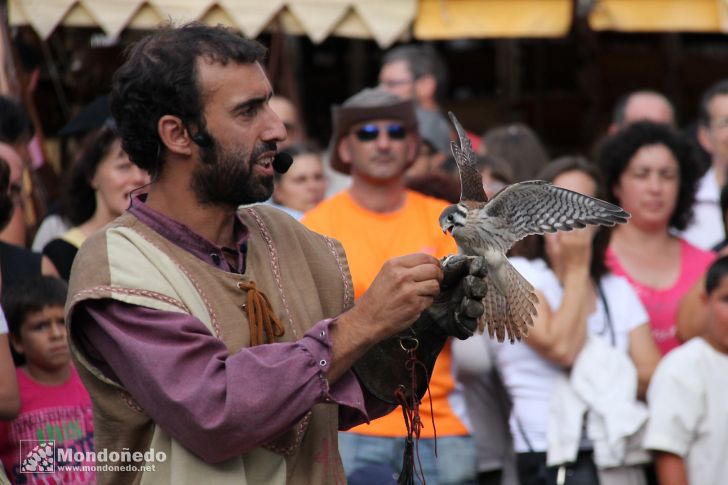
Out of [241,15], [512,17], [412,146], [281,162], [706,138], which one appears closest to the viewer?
[281,162]

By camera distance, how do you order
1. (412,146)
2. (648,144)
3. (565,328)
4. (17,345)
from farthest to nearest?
(648,144) < (412,146) < (565,328) < (17,345)

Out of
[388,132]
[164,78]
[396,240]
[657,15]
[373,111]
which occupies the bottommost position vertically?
[396,240]

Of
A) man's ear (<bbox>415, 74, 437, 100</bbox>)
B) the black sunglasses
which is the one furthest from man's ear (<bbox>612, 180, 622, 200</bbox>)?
man's ear (<bbox>415, 74, 437, 100</bbox>)

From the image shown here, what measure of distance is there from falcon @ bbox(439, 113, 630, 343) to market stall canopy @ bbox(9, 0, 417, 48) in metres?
3.07

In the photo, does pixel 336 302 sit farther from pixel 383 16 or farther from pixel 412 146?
pixel 383 16

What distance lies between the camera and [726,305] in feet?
15.0

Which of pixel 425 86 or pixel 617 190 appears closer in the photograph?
pixel 617 190

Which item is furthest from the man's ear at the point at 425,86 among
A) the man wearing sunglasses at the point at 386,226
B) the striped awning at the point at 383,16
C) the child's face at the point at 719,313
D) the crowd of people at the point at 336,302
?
the child's face at the point at 719,313

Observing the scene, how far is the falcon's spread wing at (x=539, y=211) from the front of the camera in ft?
11.1

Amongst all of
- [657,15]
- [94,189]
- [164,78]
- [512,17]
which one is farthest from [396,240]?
[657,15]

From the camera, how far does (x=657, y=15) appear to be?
683 centimetres

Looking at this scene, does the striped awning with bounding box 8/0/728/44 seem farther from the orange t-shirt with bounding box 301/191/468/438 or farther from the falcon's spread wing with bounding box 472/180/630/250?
the falcon's spread wing with bounding box 472/180/630/250

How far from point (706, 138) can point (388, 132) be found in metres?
2.34

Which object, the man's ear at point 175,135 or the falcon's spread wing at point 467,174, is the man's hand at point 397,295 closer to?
the man's ear at point 175,135
